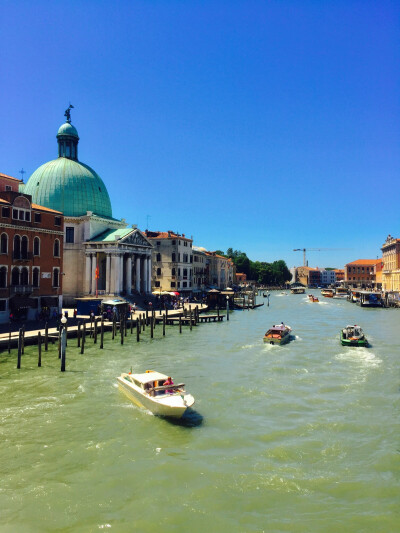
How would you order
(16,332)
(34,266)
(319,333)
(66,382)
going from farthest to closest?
(319,333) < (34,266) < (16,332) < (66,382)

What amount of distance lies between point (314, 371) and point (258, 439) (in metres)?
12.0

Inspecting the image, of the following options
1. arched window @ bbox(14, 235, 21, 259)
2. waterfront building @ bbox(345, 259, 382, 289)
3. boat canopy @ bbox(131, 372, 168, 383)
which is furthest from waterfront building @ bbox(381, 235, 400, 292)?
boat canopy @ bbox(131, 372, 168, 383)

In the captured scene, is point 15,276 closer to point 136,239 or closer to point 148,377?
point 148,377

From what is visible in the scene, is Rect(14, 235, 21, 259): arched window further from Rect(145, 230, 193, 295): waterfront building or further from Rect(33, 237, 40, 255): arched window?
Rect(145, 230, 193, 295): waterfront building

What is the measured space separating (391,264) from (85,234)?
82112 mm

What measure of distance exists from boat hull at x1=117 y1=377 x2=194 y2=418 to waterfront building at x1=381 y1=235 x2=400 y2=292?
9512cm

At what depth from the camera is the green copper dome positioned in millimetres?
63188

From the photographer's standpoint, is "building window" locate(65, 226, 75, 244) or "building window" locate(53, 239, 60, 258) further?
"building window" locate(65, 226, 75, 244)

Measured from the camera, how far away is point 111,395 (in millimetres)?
21344

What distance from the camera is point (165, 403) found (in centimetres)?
1806

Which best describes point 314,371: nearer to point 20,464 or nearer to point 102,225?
point 20,464

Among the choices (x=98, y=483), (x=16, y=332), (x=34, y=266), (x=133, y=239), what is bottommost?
(x=98, y=483)

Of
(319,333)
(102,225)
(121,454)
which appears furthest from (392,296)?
(121,454)

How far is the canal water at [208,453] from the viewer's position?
37.4ft
